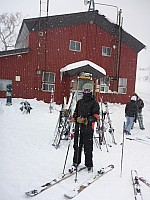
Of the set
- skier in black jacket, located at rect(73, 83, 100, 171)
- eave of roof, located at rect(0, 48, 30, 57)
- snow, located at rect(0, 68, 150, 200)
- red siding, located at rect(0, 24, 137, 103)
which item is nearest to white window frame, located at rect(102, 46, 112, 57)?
red siding, located at rect(0, 24, 137, 103)

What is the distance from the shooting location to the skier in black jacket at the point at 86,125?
4715mm

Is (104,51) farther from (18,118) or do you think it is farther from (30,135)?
(30,135)

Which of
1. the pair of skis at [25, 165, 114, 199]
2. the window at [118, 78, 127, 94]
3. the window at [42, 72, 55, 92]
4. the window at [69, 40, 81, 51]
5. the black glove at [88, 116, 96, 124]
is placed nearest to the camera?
the pair of skis at [25, 165, 114, 199]

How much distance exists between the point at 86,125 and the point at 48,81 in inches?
430

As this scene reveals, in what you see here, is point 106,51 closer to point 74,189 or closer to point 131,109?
point 131,109

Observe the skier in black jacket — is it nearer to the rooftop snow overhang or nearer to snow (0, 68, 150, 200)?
snow (0, 68, 150, 200)

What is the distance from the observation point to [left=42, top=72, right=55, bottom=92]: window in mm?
15188

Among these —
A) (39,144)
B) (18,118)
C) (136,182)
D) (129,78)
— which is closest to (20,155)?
(39,144)

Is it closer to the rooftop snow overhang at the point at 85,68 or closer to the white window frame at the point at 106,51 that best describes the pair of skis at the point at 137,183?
the rooftop snow overhang at the point at 85,68

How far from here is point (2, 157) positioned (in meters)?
5.15

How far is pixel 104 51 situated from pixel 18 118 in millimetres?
9327

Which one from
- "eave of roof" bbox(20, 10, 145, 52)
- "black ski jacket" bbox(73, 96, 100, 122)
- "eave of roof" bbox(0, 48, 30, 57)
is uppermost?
"eave of roof" bbox(20, 10, 145, 52)

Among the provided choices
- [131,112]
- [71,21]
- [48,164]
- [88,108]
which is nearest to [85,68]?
[71,21]

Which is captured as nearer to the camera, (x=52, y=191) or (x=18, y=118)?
(x=52, y=191)
